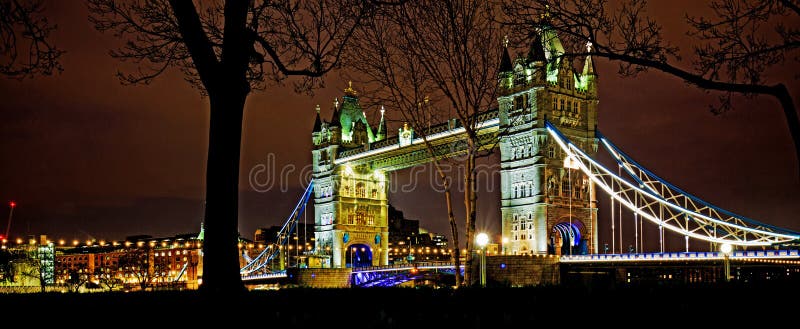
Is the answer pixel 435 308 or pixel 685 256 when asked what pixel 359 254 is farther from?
pixel 435 308

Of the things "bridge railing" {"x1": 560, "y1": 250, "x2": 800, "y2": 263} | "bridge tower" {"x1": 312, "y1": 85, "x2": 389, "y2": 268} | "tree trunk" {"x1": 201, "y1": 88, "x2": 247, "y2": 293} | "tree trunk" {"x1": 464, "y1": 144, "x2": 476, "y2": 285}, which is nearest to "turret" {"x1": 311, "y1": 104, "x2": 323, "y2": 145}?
"bridge tower" {"x1": 312, "y1": 85, "x2": 389, "y2": 268}

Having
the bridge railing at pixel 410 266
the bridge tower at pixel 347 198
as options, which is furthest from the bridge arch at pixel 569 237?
the bridge tower at pixel 347 198

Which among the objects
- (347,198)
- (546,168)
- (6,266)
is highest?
(546,168)

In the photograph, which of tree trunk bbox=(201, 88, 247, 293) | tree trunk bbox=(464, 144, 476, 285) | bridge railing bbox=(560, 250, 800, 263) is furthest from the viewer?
bridge railing bbox=(560, 250, 800, 263)

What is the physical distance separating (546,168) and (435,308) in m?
49.6

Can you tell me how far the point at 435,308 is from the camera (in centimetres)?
729

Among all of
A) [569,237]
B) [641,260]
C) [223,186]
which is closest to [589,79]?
[569,237]

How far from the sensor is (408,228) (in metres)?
186

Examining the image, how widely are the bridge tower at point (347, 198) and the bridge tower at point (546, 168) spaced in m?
25.9

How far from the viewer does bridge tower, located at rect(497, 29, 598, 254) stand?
55750mm

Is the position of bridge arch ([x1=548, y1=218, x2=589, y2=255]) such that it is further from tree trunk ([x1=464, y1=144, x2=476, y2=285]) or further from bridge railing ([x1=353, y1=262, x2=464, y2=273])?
tree trunk ([x1=464, y1=144, x2=476, y2=285])

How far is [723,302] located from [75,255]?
530 feet

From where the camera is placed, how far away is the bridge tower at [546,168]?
55.8 m

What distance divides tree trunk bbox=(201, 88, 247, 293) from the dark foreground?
134 cm
